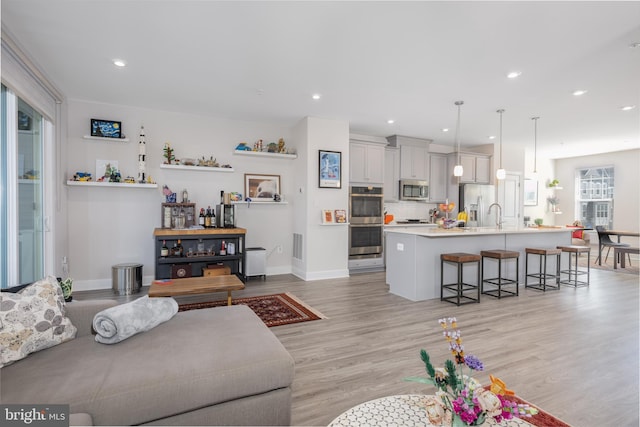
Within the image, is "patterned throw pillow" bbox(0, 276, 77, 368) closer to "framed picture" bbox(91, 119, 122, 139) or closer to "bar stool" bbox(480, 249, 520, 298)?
"framed picture" bbox(91, 119, 122, 139)

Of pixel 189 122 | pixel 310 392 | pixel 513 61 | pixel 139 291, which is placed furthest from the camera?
pixel 189 122

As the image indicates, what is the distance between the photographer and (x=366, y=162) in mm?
6289

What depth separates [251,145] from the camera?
580 centimetres

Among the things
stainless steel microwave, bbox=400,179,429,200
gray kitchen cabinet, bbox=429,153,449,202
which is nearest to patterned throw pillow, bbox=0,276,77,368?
stainless steel microwave, bbox=400,179,429,200

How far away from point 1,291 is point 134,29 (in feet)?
7.54

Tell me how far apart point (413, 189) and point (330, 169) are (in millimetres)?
2304

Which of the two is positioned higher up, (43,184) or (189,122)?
(189,122)

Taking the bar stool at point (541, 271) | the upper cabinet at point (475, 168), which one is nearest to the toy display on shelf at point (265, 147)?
the upper cabinet at point (475, 168)

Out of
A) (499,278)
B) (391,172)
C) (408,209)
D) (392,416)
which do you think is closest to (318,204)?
(391,172)

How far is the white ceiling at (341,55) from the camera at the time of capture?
8.41ft

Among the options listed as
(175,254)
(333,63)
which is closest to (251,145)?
(175,254)

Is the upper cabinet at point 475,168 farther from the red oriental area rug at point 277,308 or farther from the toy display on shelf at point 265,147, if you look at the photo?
the red oriental area rug at point 277,308

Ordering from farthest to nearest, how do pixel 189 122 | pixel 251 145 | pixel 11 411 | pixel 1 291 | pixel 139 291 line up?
1. pixel 251 145
2. pixel 189 122
3. pixel 139 291
4. pixel 1 291
5. pixel 11 411

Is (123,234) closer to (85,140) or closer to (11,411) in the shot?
(85,140)
